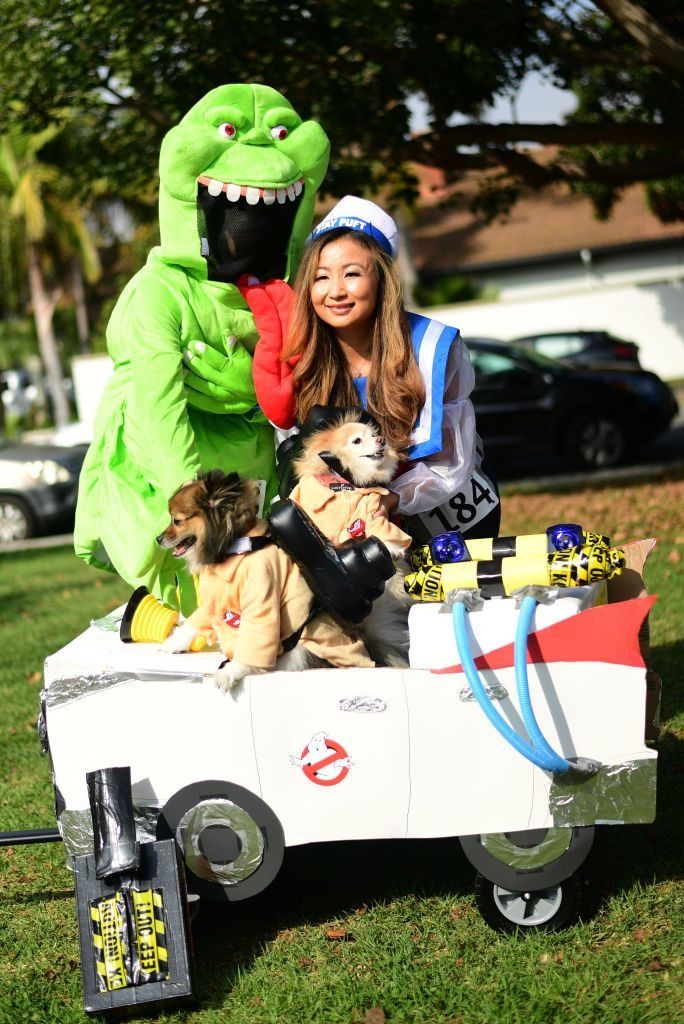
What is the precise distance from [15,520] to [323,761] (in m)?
10.8

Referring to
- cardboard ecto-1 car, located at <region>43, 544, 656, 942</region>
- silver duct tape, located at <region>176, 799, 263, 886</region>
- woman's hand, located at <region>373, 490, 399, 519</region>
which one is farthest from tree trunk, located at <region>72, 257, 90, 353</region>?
silver duct tape, located at <region>176, 799, 263, 886</region>

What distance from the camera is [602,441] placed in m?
13.4

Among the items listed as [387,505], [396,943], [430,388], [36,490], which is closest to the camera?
[396,943]

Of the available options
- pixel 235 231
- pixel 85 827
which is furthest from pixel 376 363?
pixel 85 827

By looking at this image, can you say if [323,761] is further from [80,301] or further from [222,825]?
[80,301]

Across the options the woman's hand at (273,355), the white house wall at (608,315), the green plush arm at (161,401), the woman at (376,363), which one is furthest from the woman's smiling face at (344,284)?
the white house wall at (608,315)

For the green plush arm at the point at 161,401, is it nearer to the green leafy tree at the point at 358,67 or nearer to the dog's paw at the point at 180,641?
the dog's paw at the point at 180,641

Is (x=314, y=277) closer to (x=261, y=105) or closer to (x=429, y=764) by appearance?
(x=261, y=105)

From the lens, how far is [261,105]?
4125mm

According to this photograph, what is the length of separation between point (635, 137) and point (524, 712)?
7.50 m

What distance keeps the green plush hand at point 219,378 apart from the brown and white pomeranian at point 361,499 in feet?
1.76

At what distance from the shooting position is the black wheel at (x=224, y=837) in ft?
10.6

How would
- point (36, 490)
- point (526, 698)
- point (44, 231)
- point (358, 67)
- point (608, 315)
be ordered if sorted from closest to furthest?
point (526, 698) < point (358, 67) < point (36, 490) < point (608, 315) < point (44, 231)

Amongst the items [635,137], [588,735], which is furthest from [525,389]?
[588,735]
